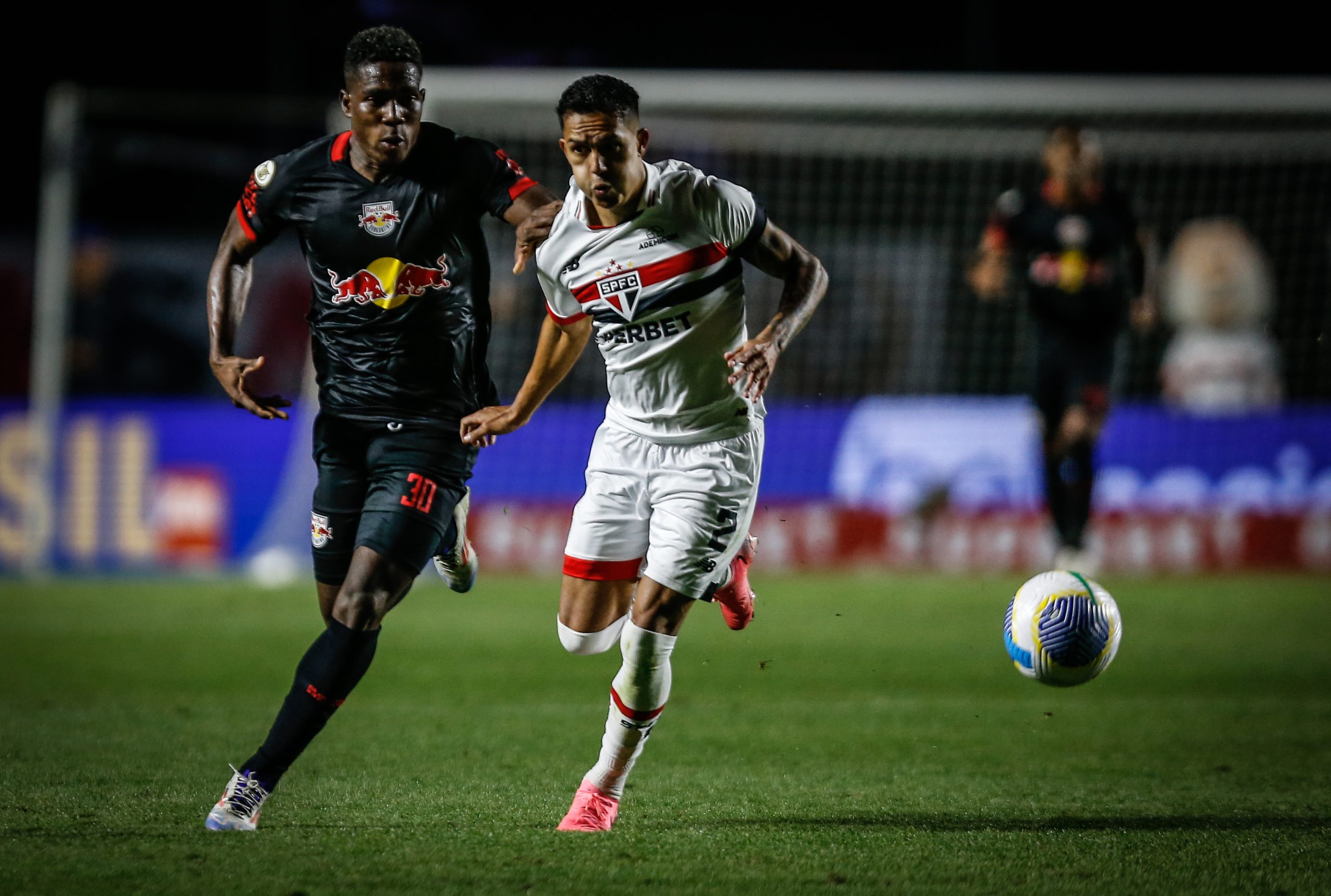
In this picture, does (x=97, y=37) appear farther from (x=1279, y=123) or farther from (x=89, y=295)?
(x=1279, y=123)

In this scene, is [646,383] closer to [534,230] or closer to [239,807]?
[534,230]

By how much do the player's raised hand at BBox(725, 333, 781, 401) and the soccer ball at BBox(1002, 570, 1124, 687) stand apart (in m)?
1.38

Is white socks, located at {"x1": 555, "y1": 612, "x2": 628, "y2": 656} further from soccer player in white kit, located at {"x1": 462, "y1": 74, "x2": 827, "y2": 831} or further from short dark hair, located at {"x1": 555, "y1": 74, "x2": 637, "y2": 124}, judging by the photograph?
short dark hair, located at {"x1": 555, "y1": 74, "x2": 637, "y2": 124}

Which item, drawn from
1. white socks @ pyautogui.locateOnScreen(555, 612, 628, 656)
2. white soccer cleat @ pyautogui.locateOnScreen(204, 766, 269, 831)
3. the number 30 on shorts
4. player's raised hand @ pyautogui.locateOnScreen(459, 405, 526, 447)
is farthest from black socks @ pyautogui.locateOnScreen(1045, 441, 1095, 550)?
white soccer cleat @ pyautogui.locateOnScreen(204, 766, 269, 831)

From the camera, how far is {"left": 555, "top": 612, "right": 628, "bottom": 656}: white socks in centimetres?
513

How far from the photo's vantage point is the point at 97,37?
23391mm

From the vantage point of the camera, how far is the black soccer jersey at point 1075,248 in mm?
10945

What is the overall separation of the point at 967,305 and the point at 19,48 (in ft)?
50.3

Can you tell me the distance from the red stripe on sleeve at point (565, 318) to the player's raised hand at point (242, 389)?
908 mm

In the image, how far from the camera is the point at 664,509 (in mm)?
4973

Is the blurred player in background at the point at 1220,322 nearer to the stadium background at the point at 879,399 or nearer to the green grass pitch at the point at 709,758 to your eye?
the stadium background at the point at 879,399

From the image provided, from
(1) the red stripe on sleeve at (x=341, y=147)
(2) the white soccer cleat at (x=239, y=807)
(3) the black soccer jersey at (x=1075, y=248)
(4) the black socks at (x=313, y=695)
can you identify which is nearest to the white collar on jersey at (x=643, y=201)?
(1) the red stripe on sleeve at (x=341, y=147)

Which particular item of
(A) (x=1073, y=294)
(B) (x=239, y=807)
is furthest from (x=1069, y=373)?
(B) (x=239, y=807)

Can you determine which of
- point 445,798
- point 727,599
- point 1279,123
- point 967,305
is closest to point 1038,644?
point 727,599
